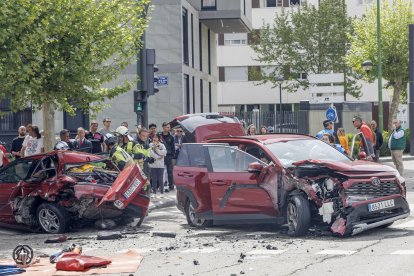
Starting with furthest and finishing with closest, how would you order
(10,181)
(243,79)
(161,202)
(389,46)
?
(243,79) → (389,46) → (161,202) → (10,181)

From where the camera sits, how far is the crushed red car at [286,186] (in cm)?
1423

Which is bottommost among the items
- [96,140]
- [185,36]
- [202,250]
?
[202,250]

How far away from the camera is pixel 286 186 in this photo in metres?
14.8

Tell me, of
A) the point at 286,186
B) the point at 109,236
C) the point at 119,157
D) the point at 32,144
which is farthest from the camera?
the point at 32,144

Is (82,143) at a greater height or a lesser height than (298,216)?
greater

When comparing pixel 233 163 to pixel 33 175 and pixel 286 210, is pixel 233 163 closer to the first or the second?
pixel 286 210

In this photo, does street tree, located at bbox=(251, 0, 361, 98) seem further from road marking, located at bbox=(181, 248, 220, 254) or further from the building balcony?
road marking, located at bbox=(181, 248, 220, 254)

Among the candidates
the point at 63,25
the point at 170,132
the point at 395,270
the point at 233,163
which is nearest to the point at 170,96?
the point at 170,132

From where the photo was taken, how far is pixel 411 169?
103 ft

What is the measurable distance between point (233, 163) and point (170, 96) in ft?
70.1

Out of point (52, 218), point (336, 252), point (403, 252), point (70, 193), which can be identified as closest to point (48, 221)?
point (52, 218)

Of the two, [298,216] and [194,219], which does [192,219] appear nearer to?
[194,219]

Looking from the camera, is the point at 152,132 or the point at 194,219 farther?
the point at 152,132

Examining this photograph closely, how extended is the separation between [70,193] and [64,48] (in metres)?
6.90
